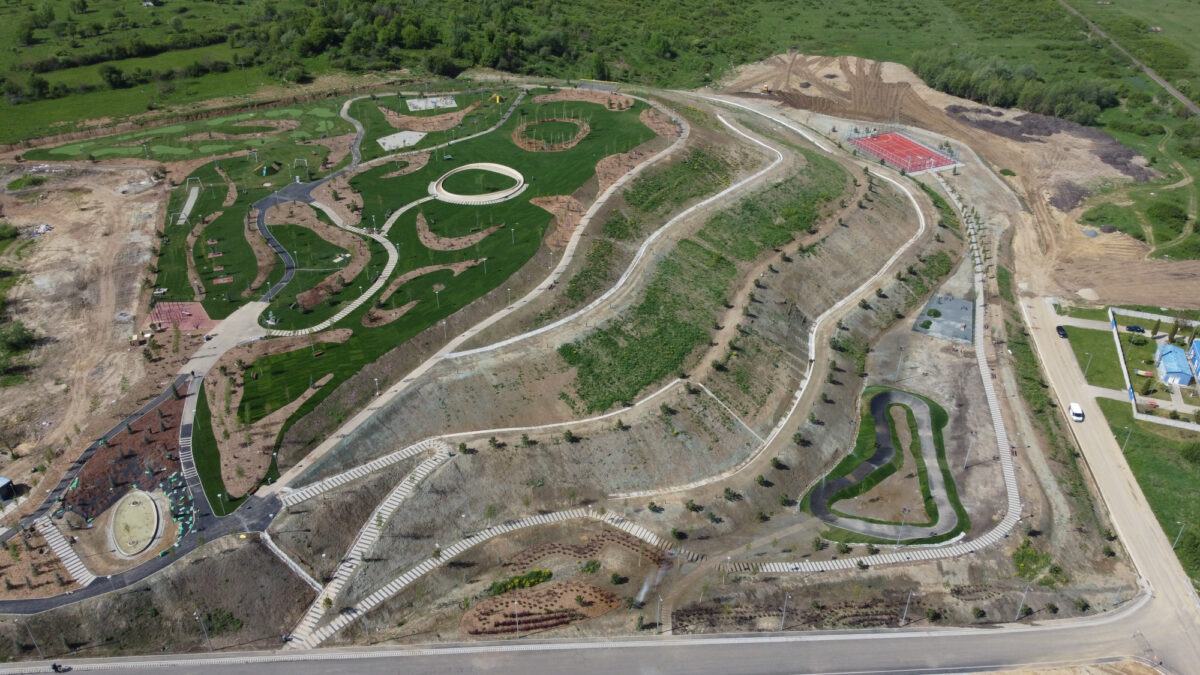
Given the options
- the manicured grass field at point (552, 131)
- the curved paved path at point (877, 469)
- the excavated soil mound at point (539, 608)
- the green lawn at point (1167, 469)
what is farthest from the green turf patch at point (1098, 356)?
the manicured grass field at point (552, 131)

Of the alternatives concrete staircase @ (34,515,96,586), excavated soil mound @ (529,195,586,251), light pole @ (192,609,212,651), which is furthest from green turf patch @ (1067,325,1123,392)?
concrete staircase @ (34,515,96,586)

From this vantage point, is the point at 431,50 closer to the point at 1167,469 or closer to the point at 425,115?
the point at 425,115

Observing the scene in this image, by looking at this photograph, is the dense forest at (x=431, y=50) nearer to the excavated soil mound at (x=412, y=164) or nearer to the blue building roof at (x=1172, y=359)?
the excavated soil mound at (x=412, y=164)

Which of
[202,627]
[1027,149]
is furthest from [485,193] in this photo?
[1027,149]

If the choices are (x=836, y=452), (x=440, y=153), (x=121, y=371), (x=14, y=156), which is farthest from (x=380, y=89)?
(x=836, y=452)

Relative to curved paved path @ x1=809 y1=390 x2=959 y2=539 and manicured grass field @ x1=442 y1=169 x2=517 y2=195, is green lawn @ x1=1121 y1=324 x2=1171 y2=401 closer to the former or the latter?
curved paved path @ x1=809 y1=390 x2=959 y2=539

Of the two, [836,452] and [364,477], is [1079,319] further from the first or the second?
[364,477]
